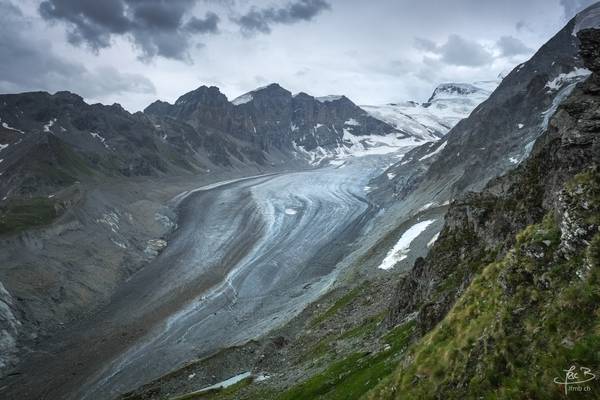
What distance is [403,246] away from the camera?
90875 mm

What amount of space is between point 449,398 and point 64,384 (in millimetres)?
63253

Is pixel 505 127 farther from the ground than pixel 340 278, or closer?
farther from the ground

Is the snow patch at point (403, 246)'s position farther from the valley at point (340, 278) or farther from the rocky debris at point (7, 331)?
the rocky debris at point (7, 331)

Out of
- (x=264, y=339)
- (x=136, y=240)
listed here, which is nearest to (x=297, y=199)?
(x=136, y=240)

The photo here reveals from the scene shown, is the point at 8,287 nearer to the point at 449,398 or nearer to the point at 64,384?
the point at 64,384

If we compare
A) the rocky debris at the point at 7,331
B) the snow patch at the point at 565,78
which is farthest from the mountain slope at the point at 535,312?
the snow patch at the point at 565,78

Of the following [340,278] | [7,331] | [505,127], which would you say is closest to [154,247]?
[7,331]
